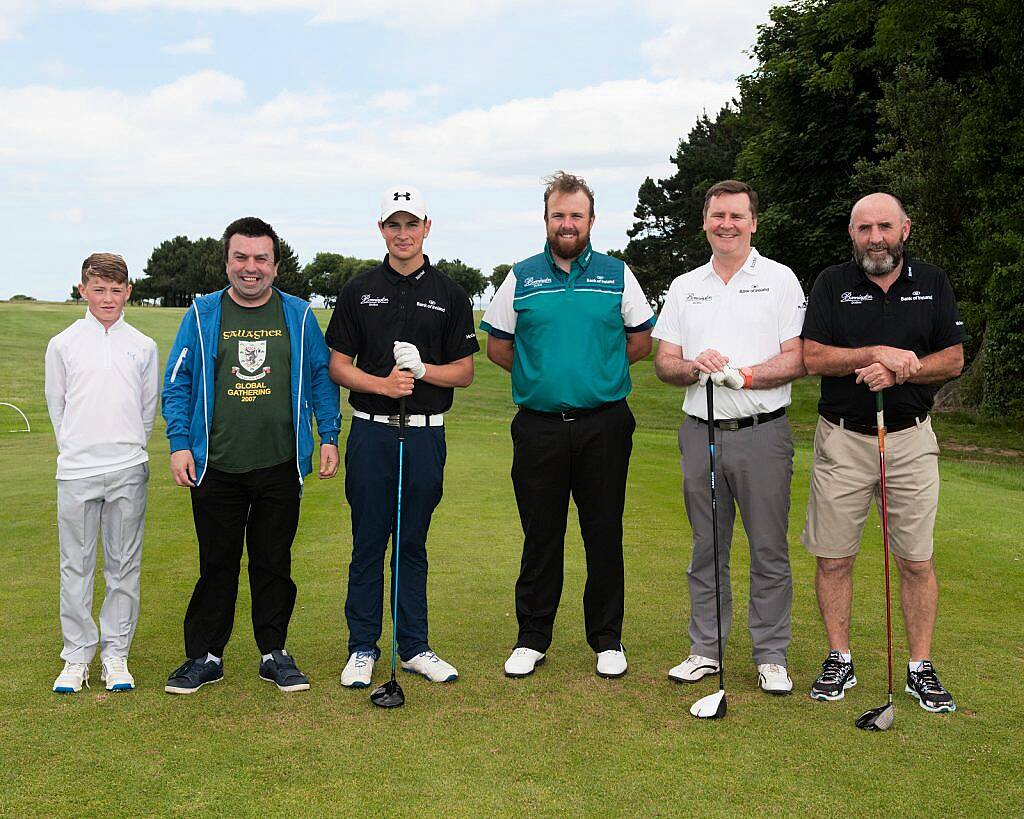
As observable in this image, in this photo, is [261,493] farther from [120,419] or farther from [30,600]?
[30,600]

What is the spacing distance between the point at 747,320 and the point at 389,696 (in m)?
2.15

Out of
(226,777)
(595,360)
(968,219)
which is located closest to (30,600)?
(226,777)

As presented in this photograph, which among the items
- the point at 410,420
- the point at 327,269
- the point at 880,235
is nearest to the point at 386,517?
the point at 410,420

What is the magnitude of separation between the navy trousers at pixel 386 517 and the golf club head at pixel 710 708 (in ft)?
4.19

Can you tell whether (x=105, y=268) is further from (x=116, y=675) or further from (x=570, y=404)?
(x=570, y=404)

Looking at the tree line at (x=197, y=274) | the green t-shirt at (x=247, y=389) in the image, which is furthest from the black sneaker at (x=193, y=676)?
the tree line at (x=197, y=274)

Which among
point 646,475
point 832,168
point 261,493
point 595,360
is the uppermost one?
point 832,168

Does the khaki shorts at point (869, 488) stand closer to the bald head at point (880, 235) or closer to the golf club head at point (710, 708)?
the bald head at point (880, 235)

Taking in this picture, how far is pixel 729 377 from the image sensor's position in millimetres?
4051

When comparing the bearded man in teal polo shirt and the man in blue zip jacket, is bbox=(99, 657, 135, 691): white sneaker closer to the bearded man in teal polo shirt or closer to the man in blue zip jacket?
the man in blue zip jacket

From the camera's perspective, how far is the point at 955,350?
4.07 metres

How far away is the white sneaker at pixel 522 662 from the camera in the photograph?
4.23m

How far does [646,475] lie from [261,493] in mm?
6040

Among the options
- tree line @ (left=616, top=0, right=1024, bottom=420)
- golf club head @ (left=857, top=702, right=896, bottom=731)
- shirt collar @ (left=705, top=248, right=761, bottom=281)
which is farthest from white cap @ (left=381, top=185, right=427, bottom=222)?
tree line @ (left=616, top=0, right=1024, bottom=420)
